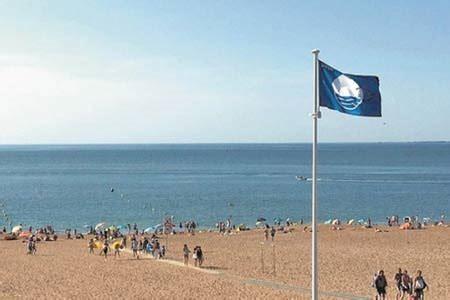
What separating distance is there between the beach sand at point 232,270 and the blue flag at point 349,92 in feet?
33.6

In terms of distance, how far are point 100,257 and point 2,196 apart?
58612 mm

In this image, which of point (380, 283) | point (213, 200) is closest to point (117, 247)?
point (380, 283)

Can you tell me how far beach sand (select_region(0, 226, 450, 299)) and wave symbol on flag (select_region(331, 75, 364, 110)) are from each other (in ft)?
33.8

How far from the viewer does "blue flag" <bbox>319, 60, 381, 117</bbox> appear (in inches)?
436

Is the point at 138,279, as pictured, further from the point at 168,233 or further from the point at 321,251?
the point at 168,233

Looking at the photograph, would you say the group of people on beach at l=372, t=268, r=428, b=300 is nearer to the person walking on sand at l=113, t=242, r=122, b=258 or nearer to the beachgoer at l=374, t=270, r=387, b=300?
the beachgoer at l=374, t=270, r=387, b=300

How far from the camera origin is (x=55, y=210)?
6819cm

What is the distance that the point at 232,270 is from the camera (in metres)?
26.4

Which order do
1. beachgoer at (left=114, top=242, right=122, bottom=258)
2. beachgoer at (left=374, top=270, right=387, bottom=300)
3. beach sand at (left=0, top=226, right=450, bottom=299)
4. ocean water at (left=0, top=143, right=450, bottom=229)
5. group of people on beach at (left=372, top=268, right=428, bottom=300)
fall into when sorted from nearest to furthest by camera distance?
1. group of people on beach at (left=372, top=268, right=428, bottom=300)
2. beachgoer at (left=374, top=270, right=387, bottom=300)
3. beach sand at (left=0, top=226, right=450, bottom=299)
4. beachgoer at (left=114, top=242, right=122, bottom=258)
5. ocean water at (left=0, top=143, right=450, bottom=229)

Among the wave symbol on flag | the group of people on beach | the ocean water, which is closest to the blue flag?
the wave symbol on flag

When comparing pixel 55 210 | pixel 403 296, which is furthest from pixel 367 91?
pixel 55 210

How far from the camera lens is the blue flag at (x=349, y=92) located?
11.1m

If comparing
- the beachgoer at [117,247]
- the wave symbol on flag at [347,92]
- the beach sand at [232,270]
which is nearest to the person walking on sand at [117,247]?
the beachgoer at [117,247]

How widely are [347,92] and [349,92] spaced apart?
48 mm
